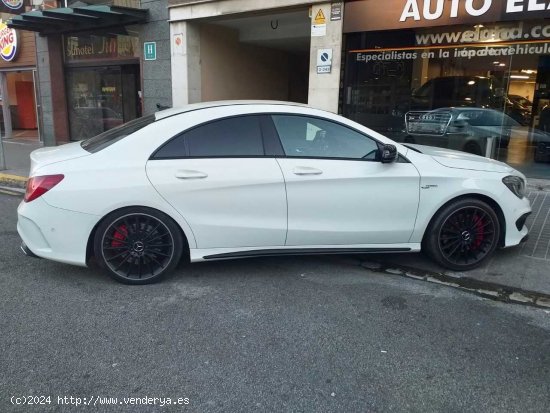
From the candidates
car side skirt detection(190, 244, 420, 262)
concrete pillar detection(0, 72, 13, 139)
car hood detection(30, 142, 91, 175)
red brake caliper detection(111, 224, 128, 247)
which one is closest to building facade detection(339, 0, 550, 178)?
car side skirt detection(190, 244, 420, 262)

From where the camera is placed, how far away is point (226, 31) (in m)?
12.0

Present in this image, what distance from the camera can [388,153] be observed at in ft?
13.8

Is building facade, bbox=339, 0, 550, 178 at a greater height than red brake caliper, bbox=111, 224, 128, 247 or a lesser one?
greater

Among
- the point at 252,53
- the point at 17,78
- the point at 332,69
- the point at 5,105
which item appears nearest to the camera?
the point at 332,69

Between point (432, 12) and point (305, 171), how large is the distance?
5.61 m

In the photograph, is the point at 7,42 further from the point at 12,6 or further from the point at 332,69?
the point at 332,69

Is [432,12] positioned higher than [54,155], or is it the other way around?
[432,12]

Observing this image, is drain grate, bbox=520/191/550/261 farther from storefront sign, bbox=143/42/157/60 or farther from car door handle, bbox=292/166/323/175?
storefront sign, bbox=143/42/157/60

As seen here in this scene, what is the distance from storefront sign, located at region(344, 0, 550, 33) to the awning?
533 cm

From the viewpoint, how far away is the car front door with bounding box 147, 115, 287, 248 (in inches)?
159

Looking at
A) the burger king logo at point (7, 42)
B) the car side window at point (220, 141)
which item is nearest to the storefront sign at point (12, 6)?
the burger king logo at point (7, 42)

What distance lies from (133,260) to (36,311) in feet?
2.76

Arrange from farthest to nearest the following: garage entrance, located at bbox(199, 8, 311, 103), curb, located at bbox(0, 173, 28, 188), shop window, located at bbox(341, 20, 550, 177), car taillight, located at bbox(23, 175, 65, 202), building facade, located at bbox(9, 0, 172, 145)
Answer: building facade, located at bbox(9, 0, 172, 145)
garage entrance, located at bbox(199, 8, 311, 103)
curb, located at bbox(0, 173, 28, 188)
shop window, located at bbox(341, 20, 550, 177)
car taillight, located at bbox(23, 175, 65, 202)

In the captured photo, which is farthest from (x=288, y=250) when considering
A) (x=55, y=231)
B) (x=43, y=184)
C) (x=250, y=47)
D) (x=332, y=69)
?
(x=250, y=47)
